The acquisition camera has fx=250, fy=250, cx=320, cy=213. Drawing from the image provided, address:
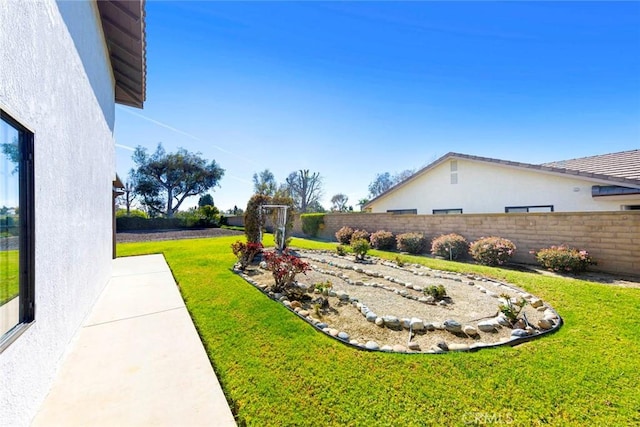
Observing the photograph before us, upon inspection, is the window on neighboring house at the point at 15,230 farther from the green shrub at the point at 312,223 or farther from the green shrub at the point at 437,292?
the green shrub at the point at 312,223

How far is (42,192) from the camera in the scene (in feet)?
8.59

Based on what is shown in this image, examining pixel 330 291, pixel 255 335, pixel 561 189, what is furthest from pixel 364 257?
pixel 561 189

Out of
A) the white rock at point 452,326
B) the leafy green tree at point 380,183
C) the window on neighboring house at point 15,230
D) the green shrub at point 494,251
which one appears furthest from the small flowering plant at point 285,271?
the leafy green tree at point 380,183

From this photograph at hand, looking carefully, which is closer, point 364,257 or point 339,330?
point 339,330

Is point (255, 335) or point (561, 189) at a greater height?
point (561, 189)

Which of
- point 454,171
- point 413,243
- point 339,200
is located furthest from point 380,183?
point 413,243

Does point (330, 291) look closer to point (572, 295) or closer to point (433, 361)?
point (433, 361)

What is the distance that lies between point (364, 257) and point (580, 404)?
8.15m

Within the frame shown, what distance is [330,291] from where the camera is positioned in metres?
5.93

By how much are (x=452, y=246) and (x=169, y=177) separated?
1579 inches

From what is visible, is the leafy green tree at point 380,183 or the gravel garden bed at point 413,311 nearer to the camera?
the gravel garden bed at point 413,311

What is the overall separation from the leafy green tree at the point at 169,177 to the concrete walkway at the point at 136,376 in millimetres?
37957

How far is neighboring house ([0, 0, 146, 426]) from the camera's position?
2.01 m

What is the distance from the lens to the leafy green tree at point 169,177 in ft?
122
